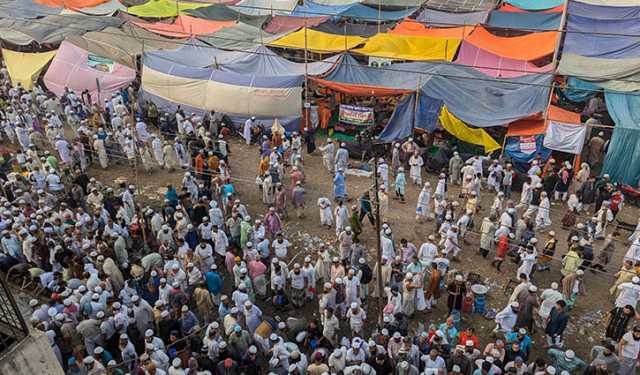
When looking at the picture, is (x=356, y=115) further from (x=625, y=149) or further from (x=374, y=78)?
(x=625, y=149)

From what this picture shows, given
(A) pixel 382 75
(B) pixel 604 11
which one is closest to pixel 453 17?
(B) pixel 604 11

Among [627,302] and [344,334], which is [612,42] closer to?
[627,302]

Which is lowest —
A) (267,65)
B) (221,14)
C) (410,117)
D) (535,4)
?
(410,117)

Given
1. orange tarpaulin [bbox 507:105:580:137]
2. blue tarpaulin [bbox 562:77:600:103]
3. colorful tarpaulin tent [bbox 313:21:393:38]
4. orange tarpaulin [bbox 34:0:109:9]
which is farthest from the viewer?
orange tarpaulin [bbox 34:0:109:9]

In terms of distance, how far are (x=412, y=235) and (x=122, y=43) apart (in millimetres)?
13678

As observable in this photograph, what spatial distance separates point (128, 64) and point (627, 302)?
16504 mm

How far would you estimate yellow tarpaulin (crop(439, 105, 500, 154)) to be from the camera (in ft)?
47.3

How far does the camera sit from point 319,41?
19.3m

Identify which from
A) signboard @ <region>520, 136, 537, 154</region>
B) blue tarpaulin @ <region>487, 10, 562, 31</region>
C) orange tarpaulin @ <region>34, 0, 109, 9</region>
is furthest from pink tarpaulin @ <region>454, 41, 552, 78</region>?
orange tarpaulin @ <region>34, 0, 109, 9</region>

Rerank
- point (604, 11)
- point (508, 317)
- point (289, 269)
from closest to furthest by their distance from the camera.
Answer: point (508, 317), point (289, 269), point (604, 11)

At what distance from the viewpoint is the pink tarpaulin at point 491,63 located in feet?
53.6

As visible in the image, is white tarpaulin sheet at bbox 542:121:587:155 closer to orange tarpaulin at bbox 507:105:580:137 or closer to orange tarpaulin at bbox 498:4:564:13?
orange tarpaulin at bbox 507:105:580:137

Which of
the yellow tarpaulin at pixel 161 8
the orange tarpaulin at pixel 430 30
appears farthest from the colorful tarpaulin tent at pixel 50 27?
the orange tarpaulin at pixel 430 30

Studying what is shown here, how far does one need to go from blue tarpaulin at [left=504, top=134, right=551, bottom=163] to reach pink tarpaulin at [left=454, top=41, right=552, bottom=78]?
9.31ft
